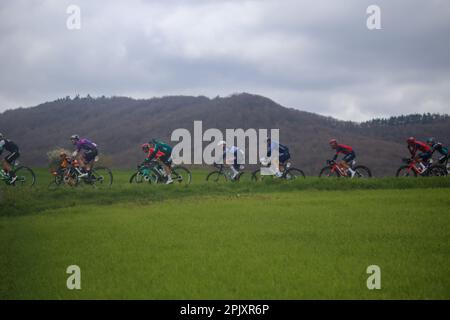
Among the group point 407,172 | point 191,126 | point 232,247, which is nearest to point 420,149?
point 407,172

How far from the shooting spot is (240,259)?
24.7 feet

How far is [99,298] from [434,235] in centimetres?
640

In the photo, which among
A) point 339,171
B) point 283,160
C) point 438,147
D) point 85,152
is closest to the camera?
point 85,152

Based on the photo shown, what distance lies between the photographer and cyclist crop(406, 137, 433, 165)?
20.4 m

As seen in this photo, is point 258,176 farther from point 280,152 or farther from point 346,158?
point 346,158

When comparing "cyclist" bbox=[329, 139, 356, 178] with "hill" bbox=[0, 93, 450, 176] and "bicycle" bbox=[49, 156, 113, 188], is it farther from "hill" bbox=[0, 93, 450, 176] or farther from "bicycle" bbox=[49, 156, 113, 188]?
"hill" bbox=[0, 93, 450, 176]

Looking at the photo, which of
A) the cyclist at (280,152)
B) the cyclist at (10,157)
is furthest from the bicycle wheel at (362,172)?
the cyclist at (10,157)

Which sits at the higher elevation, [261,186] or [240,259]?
[261,186]

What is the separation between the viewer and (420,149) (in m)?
20.6

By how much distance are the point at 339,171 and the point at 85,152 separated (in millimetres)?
10965

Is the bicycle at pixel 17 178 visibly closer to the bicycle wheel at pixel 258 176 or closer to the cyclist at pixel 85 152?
the cyclist at pixel 85 152

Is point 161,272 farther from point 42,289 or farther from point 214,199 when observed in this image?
point 214,199
